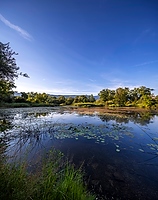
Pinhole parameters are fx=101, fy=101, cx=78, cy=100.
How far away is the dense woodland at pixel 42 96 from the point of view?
17.7 feet

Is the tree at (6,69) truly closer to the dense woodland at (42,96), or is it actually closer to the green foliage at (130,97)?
the dense woodland at (42,96)

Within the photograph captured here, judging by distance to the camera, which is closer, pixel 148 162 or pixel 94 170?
pixel 94 170

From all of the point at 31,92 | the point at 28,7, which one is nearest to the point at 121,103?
the point at 31,92

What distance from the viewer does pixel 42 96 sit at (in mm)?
44781

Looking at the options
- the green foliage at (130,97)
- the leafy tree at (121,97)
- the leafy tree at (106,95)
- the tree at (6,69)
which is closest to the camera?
the tree at (6,69)

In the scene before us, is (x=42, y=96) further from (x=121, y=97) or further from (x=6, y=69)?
(x=6, y=69)

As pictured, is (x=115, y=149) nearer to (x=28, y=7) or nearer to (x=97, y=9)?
(x=28, y=7)

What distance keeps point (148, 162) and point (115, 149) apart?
136cm

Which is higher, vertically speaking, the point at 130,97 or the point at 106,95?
the point at 106,95

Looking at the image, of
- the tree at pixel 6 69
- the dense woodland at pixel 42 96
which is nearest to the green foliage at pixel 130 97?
the dense woodland at pixel 42 96

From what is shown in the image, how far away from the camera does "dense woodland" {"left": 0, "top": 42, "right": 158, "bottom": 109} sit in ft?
17.7

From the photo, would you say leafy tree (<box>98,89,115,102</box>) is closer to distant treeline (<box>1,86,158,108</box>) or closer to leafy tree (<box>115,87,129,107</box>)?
distant treeline (<box>1,86,158,108</box>)

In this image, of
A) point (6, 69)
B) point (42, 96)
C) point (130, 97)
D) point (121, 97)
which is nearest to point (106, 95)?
point (121, 97)

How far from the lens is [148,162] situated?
12.6 feet
